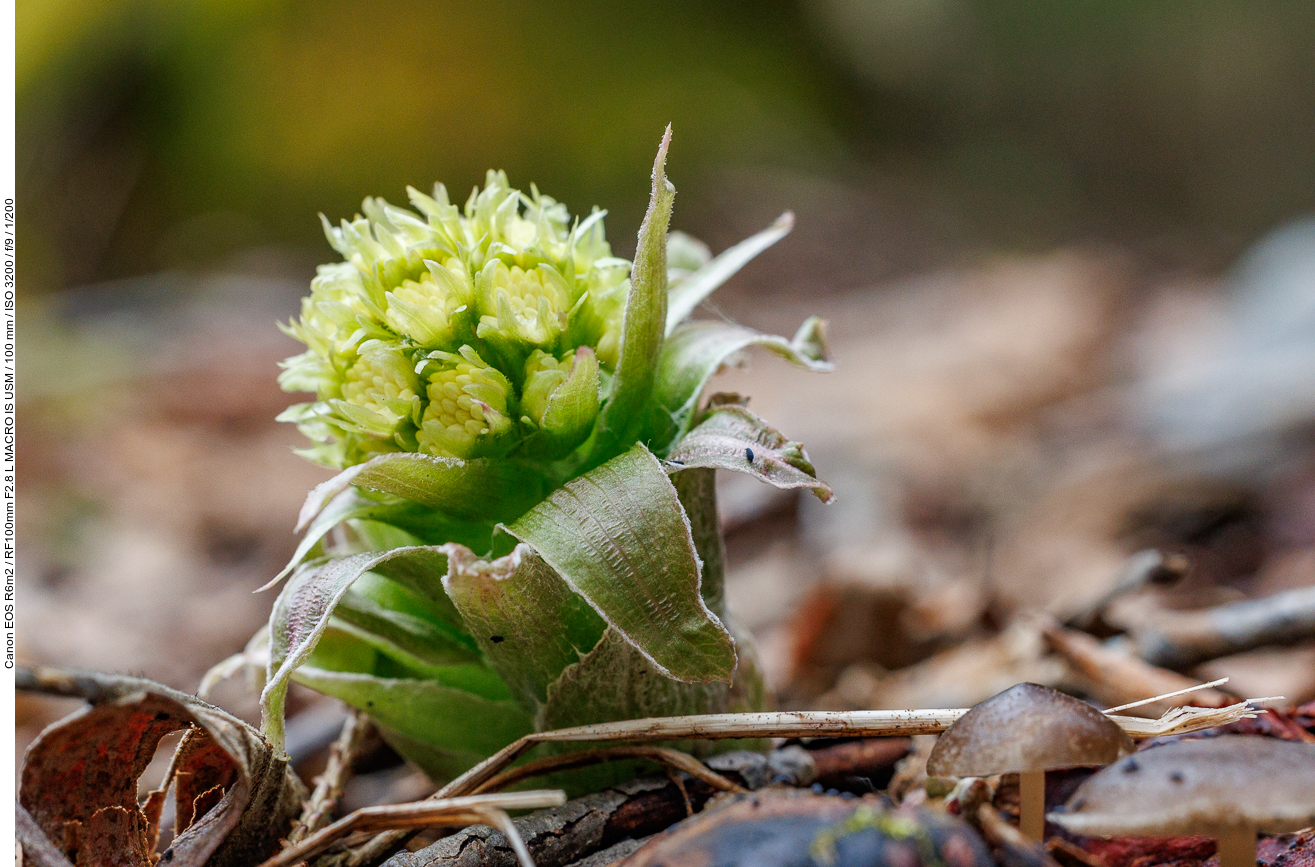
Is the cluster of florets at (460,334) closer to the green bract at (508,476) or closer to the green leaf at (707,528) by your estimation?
the green bract at (508,476)

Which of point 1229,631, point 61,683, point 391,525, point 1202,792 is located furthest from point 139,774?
point 1229,631

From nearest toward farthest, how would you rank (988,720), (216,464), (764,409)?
(988,720), (216,464), (764,409)

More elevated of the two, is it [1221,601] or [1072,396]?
[1072,396]

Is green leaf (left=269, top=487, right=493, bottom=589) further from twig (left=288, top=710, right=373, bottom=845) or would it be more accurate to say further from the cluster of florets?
twig (left=288, top=710, right=373, bottom=845)

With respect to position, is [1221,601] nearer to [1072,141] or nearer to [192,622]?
[192,622]

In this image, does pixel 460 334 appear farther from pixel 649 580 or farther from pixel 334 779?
pixel 334 779

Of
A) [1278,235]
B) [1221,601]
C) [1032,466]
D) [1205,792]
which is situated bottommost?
[1205,792]

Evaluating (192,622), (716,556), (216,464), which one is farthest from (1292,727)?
(216,464)
